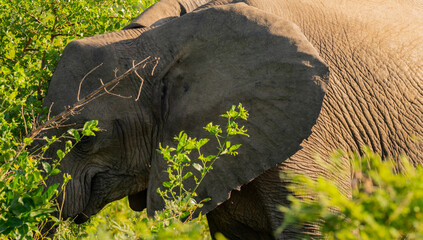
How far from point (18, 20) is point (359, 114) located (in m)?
2.66

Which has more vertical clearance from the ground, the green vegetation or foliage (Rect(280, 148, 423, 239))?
foliage (Rect(280, 148, 423, 239))

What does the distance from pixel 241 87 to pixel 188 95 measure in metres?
0.35

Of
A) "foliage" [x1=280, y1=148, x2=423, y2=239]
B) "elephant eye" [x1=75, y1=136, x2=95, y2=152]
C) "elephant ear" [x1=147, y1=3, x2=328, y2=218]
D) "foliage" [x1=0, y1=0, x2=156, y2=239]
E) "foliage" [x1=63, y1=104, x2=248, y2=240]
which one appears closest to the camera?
"foliage" [x1=280, y1=148, x2=423, y2=239]

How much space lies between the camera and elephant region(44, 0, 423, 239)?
12.5 ft

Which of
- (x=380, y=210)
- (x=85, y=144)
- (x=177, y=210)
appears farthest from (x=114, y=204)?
(x=380, y=210)

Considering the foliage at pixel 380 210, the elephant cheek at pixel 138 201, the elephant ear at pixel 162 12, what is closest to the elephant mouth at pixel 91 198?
the elephant cheek at pixel 138 201

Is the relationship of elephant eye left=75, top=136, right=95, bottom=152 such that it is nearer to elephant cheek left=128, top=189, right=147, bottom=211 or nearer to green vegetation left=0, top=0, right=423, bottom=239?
green vegetation left=0, top=0, right=423, bottom=239

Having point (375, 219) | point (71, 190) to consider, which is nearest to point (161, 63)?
point (71, 190)

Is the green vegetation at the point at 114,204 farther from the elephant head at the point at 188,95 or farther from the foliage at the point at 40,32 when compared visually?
the elephant head at the point at 188,95

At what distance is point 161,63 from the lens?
4168mm

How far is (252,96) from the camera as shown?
3.83 metres

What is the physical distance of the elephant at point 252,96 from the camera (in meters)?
3.82

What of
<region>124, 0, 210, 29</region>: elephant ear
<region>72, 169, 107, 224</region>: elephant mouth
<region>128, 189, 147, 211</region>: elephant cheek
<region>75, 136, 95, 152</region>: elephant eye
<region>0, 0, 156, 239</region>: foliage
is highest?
<region>124, 0, 210, 29</region>: elephant ear

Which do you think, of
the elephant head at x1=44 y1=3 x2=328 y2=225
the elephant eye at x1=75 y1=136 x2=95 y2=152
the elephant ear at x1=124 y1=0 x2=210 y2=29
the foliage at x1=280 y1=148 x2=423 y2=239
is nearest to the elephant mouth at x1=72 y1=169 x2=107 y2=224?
the elephant head at x1=44 y1=3 x2=328 y2=225
